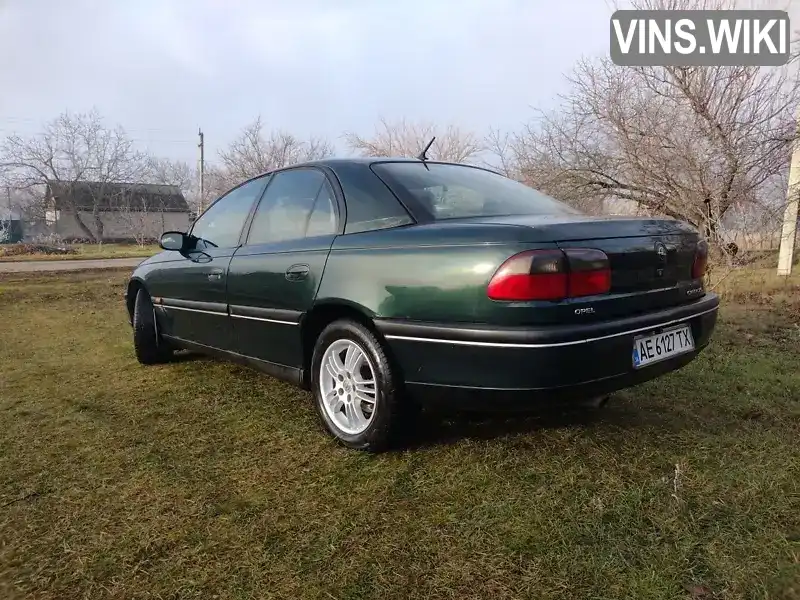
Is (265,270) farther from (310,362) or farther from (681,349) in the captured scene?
(681,349)

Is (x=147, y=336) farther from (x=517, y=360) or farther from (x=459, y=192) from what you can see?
(x=517, y=360)

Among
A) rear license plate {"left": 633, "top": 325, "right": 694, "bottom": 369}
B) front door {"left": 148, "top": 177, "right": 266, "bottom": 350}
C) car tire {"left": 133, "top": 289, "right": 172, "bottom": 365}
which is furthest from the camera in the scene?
car tire {"left": 133, "top": 289, "right": 172, "bottom": 365}

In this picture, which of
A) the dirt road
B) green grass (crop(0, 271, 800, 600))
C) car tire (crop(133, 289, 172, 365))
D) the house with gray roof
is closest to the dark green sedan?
green grass (crop(0, 271, 800, 600))

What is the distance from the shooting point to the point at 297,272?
9.66 feet

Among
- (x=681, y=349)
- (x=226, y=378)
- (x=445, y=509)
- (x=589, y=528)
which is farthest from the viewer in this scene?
(x=226, y=378)

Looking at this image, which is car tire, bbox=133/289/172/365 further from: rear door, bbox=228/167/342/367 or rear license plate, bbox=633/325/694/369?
rear license plate, bbox=633/325/694/369

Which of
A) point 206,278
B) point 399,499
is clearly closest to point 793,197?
point 206,278

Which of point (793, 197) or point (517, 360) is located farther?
point (793, 197)

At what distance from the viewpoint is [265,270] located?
10.4 feet

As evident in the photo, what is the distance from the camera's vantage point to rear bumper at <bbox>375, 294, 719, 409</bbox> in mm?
2090

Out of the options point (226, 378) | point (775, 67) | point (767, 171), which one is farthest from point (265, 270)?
point (775, 67)

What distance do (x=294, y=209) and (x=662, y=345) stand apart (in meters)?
2.07

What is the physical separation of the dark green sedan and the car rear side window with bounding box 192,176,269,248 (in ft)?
0.17

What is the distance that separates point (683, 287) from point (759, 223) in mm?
6608
